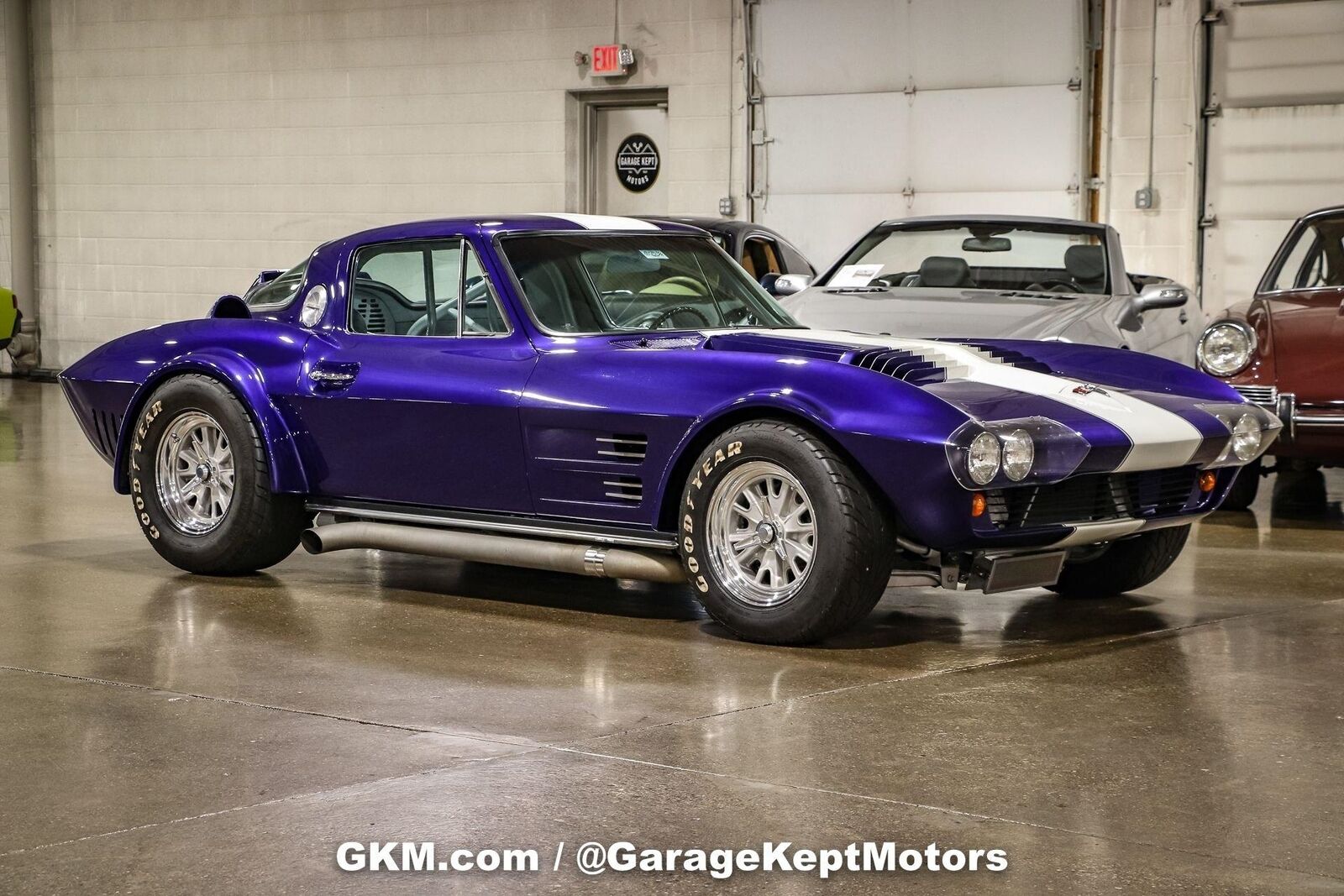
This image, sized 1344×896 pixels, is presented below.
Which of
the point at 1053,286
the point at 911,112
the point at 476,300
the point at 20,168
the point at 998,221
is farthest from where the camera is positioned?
the point at 20,168

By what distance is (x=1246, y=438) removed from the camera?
234 inches

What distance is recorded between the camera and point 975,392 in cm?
544

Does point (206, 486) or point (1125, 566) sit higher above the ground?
point (206, 486)

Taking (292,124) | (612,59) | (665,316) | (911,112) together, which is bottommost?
(665,316)

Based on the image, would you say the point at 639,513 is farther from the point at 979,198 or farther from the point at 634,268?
the point at 979,198

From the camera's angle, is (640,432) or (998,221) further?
(998,221)

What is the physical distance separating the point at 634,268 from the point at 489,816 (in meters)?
3.05

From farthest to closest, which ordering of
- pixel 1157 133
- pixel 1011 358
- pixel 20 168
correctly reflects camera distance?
pixel 20 168 < pixel 1157 133 < pixel 1011 358

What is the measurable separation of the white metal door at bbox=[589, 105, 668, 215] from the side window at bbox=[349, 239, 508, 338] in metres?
10.1

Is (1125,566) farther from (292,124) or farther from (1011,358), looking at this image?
(292,124)

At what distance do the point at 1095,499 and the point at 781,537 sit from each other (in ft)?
3.29

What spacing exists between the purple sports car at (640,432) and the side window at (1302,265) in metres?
3.42

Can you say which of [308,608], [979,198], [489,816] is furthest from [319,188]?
[489,816]

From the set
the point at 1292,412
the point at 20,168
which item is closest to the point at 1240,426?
the point at 1292,412
